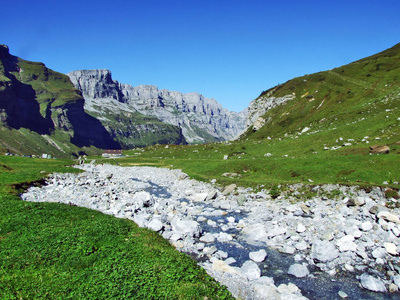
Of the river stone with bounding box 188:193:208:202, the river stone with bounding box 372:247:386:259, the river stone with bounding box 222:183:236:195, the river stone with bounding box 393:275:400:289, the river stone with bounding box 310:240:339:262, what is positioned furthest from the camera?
the river stone with bounding box 222:183:236:195

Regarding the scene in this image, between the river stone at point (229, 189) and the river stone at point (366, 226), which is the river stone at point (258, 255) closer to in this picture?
the river stone at point (366, 226)

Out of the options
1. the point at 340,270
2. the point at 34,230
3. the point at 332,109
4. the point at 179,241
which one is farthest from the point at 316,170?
the point at 332,109

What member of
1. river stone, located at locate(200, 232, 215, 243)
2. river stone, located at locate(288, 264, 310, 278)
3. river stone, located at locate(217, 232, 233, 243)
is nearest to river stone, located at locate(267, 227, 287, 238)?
river stone, located at locate(217, 232, 233, 243)

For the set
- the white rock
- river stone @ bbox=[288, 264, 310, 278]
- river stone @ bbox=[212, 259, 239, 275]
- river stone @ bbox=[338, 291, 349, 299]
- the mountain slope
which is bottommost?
river stone @ bbox=[338, 291, 349, 299]

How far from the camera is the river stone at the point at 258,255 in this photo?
64.3 ft

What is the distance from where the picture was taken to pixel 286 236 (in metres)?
23.4

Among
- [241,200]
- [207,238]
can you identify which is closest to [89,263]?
[207,238]

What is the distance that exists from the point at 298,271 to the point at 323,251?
3361mm

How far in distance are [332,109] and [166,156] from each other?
242 ft

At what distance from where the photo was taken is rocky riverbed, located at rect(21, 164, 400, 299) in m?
16.2

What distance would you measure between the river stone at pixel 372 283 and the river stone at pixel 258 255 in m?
6.38

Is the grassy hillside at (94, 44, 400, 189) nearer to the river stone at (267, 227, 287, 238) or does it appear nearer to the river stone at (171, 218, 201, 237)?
the river stone at (267, 227, 287, 238)

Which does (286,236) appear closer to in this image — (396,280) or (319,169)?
(396,280)

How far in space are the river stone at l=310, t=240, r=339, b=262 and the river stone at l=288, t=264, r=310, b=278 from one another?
2.16 m
